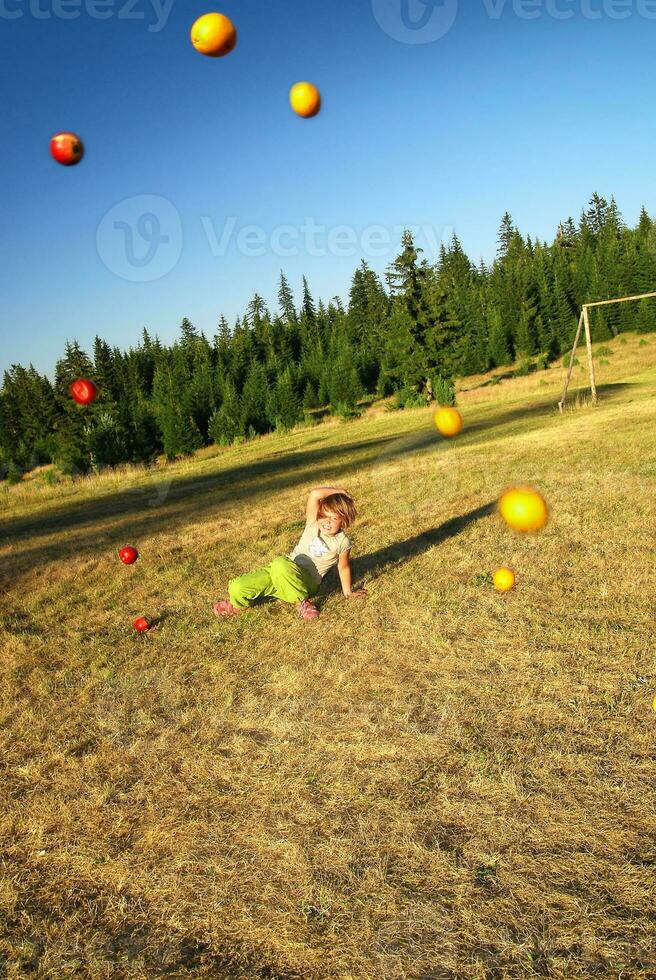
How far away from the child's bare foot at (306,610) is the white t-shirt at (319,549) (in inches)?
10.8

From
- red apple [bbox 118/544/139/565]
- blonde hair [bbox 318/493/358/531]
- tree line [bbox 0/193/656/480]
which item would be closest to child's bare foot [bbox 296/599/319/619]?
blonde hair [bbox 318/493/358/531]

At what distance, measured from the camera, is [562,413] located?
19.7 meters

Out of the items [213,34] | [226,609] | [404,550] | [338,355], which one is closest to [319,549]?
[226,609]

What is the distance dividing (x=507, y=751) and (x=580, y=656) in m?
1.22

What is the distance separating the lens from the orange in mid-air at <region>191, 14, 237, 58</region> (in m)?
4.87

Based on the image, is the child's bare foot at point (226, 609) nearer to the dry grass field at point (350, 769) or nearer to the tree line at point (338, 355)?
the dry grass field at point (350, 769)

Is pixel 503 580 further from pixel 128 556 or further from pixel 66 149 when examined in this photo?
pixel 66 149

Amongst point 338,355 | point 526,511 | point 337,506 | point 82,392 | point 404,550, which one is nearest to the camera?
point 337,506

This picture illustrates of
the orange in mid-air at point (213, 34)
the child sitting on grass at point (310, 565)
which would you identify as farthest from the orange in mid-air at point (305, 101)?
Answer: the child sitting on grass at point (310, 565)

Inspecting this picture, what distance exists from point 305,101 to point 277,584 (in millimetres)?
4431

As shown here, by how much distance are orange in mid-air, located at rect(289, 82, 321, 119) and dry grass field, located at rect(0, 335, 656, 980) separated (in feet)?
14.7

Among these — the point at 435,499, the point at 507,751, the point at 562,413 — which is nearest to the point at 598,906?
the point at 507,751

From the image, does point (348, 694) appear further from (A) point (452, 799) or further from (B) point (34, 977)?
(B) point (34, 977)

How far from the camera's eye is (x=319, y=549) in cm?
574
